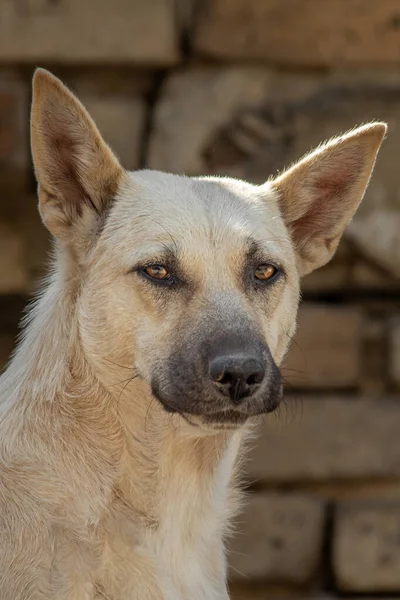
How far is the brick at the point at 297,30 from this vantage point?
19.5ft

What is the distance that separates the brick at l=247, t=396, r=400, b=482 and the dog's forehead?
8.30ft

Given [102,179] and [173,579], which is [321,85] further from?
[173,579]

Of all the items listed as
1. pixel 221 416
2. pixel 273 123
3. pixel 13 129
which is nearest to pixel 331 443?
pixel 273 123

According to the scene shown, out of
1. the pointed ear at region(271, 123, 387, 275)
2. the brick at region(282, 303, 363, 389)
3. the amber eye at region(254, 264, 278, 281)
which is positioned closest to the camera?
the amber eye at region(254, 264, 278, 281)

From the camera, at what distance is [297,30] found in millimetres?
6012

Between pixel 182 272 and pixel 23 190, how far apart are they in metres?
2.67

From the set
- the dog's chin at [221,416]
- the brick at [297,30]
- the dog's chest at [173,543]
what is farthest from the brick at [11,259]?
the dog's chin at [221,416]

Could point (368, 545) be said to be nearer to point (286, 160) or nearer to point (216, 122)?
point (286, 160)

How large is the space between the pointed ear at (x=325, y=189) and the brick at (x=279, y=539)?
242cm

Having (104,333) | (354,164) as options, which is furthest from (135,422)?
(354,164)

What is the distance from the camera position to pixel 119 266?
3582mm

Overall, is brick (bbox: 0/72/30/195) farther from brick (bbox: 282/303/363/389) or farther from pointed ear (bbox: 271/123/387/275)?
pointed ear (bbox: 271/123/387/275)

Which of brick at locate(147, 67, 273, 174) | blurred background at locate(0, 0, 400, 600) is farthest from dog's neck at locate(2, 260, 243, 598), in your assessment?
brick at locate(147, 67, 273, 174)

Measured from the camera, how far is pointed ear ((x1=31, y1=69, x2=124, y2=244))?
3.54 metres
